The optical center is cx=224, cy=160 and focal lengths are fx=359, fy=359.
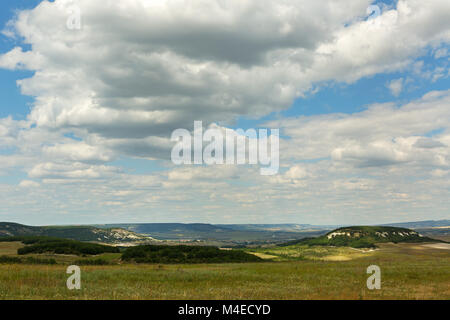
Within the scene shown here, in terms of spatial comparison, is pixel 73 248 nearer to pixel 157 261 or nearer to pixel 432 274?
pixel 157 261

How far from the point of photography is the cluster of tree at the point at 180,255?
115m

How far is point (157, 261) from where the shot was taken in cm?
11300

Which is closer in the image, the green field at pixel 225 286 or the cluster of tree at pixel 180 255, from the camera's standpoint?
the green field at pixel 225 286

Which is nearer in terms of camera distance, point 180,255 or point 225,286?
point 225,286

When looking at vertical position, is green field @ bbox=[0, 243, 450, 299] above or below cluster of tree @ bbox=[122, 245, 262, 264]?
above

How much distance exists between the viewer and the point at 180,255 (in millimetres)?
123500

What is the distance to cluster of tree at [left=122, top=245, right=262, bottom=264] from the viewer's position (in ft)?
377

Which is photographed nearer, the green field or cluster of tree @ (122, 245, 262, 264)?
the green field

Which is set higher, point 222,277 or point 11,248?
point 222,277

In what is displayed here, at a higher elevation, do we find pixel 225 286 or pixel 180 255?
pixel 225 286
